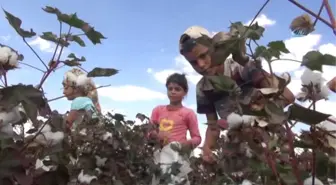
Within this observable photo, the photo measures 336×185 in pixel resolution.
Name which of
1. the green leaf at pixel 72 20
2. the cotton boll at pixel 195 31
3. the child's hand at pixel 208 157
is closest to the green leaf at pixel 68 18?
the green leaf at pixel 72 20

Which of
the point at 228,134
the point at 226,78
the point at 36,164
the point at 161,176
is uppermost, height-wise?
the point at 226,78

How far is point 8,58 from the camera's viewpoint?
1.15 m

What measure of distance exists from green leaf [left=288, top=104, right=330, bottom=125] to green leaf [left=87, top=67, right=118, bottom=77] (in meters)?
0.47

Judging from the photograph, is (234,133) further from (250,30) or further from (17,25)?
(17,25)

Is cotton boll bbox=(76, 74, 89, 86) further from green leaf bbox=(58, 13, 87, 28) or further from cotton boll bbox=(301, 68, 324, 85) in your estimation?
cotton boll bbox=(301, 68, 324, 85)

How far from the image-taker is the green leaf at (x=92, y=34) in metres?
1.20

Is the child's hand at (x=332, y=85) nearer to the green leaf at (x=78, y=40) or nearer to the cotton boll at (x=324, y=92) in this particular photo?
the cotton boll at (x=324, y=92)

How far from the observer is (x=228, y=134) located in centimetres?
106

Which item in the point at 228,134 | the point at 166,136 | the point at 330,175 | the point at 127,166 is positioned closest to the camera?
the point at 330,175

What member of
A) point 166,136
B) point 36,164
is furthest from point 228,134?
point 166,136

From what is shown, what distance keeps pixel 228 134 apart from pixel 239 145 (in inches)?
1.6

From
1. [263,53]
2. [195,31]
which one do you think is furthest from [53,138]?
[195,31]

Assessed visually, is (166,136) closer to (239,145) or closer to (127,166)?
(127,166)

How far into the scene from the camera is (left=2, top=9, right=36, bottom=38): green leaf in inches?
45.2
